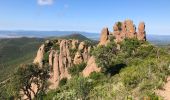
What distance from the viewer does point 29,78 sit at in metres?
85.8

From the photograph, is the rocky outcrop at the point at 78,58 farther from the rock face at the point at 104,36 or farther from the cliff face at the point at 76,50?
the rock face at the point at 104,36

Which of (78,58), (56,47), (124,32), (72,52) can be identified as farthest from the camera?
(56,47)

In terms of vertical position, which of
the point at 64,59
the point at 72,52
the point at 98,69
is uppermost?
the point at 72,52

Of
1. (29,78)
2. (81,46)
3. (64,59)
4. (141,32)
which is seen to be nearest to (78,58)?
(81,46)

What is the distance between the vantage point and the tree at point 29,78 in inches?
3290

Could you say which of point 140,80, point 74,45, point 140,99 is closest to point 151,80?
point 140,80

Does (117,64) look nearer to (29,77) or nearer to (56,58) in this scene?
(29,77)

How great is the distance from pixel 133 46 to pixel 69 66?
28.2 m

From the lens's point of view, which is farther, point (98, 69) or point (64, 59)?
point (64, 59)

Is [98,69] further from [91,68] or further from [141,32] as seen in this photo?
[141,32]

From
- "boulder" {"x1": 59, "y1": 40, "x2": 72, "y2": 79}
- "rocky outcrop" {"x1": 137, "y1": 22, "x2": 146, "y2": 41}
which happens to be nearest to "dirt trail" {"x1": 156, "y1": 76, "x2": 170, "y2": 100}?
"rocky outcrop" {"x1": 137, "y1": 22, "x2": 146, "y2": 41}

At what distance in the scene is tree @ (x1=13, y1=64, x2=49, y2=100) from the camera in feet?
274

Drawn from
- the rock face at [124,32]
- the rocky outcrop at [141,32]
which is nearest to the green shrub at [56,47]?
the rock face at [124,32]

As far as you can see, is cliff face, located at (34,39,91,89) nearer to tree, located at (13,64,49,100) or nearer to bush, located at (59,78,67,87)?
bush, located at (59,78,67,87)
